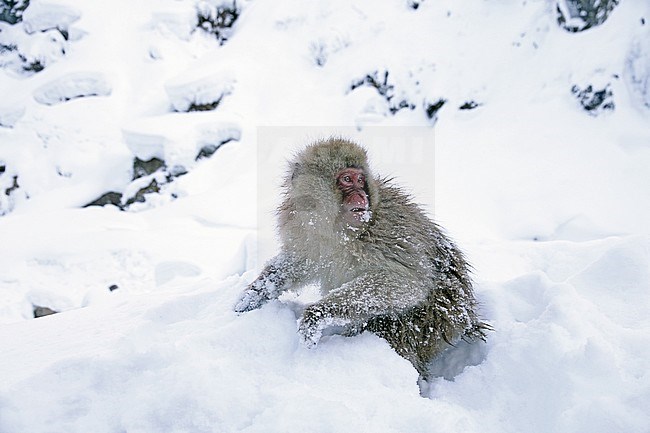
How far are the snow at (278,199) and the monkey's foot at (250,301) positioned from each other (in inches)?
2.4

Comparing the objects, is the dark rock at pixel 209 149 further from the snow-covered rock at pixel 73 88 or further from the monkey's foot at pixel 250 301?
the monkey's foot at pixel 250 301

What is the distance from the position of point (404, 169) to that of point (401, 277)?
6.31m

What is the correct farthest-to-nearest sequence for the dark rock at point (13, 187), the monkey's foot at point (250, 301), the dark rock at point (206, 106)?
the dark rock at point (206, 106) → the dark rock at point (13, 187) → the monkey's foot at point (250, 301)

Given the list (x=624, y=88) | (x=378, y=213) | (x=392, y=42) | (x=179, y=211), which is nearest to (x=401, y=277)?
(x=378, y=213)

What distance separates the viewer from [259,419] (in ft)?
3.62

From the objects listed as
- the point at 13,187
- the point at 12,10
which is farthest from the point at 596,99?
the point at 12,10

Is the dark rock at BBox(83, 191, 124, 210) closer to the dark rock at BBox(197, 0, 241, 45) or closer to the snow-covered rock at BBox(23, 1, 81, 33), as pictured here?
the dark rock at BBox(197, 0, 241, 45)

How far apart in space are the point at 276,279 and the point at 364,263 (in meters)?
0.37

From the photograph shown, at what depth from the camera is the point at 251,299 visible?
1827 millimetres

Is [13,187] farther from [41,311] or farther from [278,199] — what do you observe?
[278,199]

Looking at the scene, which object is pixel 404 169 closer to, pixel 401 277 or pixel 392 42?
pixel 392 42

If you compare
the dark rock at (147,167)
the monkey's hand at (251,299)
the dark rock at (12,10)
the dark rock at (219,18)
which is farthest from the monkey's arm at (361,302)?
the dark rock at (12,10)

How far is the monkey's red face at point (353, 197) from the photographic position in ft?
5.60

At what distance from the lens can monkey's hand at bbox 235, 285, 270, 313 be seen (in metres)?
1.81
